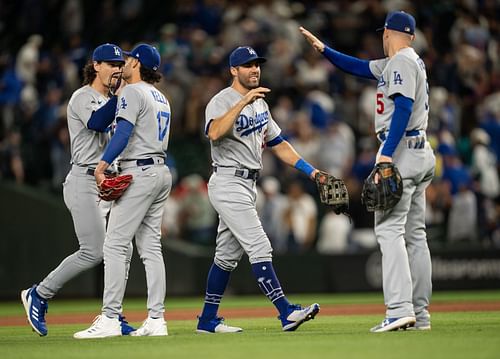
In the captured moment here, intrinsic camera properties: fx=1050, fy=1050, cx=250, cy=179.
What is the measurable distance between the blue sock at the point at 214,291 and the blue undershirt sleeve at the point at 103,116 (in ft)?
4.89

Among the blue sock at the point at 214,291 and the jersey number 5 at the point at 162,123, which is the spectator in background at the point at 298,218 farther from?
the jersey number 5 at the point at 162,123

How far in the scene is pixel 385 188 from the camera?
794cm

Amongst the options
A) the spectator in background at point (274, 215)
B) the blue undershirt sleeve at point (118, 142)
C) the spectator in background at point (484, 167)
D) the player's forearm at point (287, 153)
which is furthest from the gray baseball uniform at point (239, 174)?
the spectator in background at point (484, 167)

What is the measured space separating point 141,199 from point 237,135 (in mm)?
942

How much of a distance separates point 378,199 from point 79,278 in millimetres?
9076

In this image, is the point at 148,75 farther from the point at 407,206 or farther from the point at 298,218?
the point at 298,218

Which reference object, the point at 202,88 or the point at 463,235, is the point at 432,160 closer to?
the point at 463,235

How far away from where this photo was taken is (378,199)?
8008 millimetres

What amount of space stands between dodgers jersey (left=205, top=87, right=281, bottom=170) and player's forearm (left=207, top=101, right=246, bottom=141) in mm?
101

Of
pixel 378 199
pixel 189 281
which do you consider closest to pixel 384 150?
pixel 378 199

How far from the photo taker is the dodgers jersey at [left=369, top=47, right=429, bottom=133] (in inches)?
316

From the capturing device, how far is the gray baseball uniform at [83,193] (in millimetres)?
8781

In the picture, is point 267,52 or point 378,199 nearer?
point 378,199

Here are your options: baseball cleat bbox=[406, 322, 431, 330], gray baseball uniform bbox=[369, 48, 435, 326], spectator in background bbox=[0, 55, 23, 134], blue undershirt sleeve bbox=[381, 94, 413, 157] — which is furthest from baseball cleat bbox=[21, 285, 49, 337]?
spectator in background bbox=[0, 55, 23, 134]
